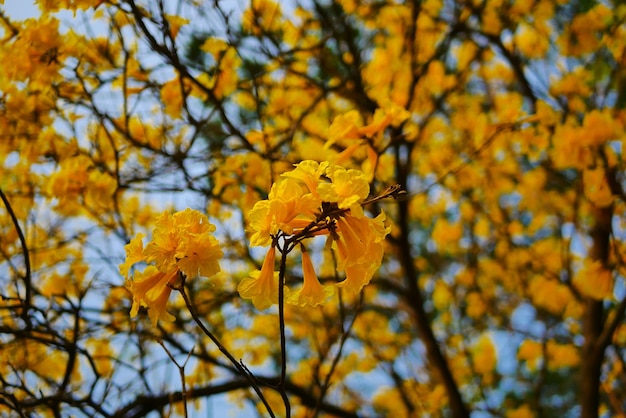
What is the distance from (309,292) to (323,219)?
0.22 meters

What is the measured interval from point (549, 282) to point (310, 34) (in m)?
2.21

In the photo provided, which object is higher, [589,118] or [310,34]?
[310,34]

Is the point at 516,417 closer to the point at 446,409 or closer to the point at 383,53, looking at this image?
the point at 446,409

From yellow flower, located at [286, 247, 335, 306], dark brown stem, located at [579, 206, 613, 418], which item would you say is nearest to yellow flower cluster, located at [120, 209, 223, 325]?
yellow flower, located at [286, 247, 335, 306]

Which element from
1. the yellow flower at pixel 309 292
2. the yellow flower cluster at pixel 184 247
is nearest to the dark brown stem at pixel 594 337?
the yellow flower at pixel 309 292

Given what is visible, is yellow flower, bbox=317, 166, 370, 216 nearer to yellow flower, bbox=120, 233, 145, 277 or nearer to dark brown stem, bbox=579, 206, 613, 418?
yellow flower, bbox=120, 233, 145, 277

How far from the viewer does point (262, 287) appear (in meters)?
1.36

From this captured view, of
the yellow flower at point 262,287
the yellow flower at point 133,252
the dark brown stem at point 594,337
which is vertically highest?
the dark brown stem at point 594,337

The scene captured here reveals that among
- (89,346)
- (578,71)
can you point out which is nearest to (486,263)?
(578,71)

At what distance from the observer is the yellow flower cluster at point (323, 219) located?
1.24 meters

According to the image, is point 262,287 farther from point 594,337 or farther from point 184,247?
point 594,337

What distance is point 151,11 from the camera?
7.63ft

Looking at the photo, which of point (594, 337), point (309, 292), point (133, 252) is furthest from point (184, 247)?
point (594, 337)

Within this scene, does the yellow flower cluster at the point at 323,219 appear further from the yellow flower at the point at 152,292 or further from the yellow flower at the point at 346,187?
the yellow flower at the point at 152,292
